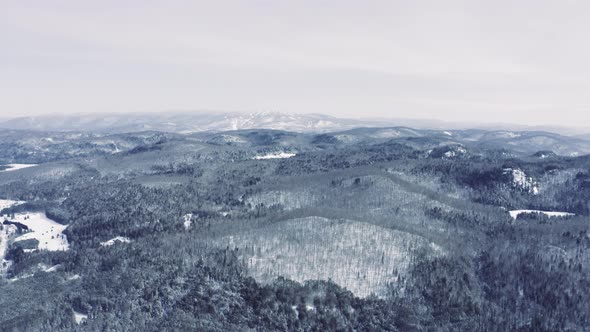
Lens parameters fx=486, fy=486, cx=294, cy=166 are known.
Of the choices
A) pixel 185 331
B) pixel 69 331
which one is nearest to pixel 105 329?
pixel 69 331

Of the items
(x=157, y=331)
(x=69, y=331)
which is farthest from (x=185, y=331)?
(x=69, y=331)

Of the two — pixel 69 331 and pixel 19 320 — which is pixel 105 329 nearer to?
pixel 69 331

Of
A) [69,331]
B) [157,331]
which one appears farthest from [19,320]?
[157,331]

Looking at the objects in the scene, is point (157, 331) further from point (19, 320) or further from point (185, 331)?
point (19, 320)

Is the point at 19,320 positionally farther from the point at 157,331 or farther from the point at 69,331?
the point at 157,331

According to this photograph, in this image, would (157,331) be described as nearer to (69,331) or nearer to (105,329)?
(105,329)

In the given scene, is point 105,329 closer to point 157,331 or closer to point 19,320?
point 157,331
